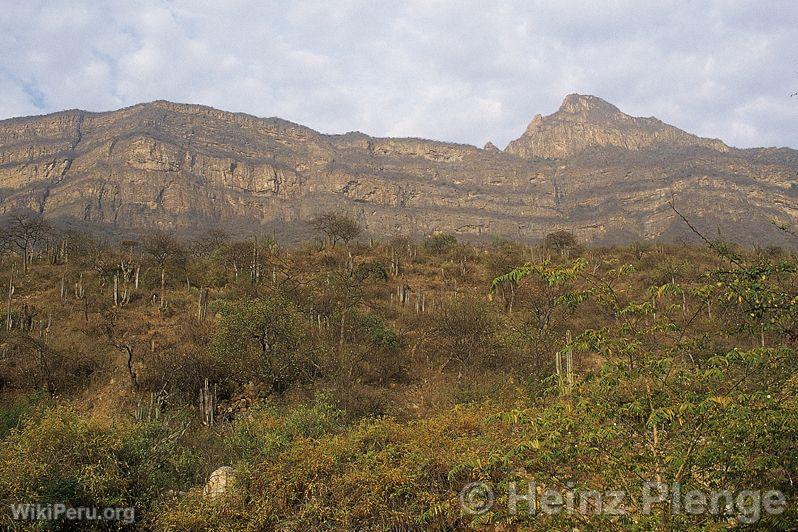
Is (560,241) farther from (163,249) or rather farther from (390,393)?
(390,393)

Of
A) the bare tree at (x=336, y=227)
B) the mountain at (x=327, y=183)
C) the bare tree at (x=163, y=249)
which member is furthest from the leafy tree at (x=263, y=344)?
the mountain at (x=327, y=183)

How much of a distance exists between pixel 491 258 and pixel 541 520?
3227cm

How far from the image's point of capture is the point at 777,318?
390cm

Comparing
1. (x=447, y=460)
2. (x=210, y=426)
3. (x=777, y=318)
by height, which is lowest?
(x=210, y=426)

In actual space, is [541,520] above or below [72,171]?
below

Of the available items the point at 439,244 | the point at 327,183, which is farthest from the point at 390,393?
the point at 327,183

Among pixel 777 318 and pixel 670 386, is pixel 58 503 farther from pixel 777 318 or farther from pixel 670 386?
pixel 777 318

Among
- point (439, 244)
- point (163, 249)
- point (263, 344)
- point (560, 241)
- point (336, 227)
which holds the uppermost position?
point (336, 227)

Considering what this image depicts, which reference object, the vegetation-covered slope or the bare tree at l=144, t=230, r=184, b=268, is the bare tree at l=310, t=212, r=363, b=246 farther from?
the bare tree at l=144, t=230, r=184, b=268

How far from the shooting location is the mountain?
120875 millimetres

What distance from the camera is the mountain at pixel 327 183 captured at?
12088 cm

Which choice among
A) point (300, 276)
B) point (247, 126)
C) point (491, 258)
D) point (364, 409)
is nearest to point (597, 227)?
point (491, 258)

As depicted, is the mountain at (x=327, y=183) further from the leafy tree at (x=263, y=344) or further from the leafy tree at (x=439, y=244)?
the leafy tree at (x=263, y=344)

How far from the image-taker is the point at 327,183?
538 ft
